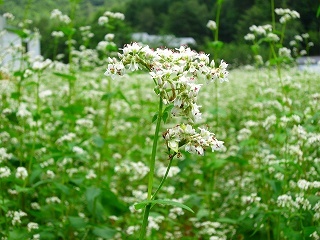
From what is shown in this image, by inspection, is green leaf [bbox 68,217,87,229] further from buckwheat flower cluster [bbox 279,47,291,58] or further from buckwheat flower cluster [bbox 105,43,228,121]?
buckwheat flower cluster [bbox 279,47,291,58]

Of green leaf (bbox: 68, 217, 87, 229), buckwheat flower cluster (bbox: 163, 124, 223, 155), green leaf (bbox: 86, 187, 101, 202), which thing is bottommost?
green leaf (bbox: 68, 217, 87, 229)

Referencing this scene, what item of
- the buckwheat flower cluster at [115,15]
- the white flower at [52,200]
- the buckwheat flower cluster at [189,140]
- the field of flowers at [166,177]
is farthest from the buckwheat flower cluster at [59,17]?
the buckwheat flower cluster at [189,140]

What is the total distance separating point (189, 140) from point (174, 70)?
27cm

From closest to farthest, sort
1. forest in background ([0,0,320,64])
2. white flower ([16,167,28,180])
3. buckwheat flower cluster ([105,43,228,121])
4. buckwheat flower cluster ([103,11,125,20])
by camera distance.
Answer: buckwheat flower cluster ([105,43,228,121]), white flower ([16,167,28,180]), buckwheat flower cluster ([103,11,125,20]), forest in background ([0,0,320,64])

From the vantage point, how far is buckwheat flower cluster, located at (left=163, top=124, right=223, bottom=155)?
6.18 ft

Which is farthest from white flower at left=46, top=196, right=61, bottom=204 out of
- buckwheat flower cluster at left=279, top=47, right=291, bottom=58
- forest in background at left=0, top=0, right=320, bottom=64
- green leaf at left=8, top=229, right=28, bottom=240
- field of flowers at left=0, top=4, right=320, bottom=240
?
forest in background at left=0, top=0, right=320, bottom=64

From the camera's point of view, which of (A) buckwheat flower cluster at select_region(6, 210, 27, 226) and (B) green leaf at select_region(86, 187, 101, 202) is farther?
(B) green leaf at select_region(86, 187, 101, 202)

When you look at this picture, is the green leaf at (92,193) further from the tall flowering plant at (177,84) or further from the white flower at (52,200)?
the tall flowering plant at (177,84)

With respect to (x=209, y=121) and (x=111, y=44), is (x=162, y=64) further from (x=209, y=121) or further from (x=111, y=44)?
(x=209, y=121)

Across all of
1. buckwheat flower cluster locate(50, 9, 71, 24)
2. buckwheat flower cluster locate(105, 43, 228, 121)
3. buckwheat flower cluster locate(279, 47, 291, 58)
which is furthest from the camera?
buckwheat flower cluster locate(50, 9, 71, 24)

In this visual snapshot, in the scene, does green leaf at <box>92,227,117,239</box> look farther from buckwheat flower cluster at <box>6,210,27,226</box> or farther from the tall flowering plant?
the tall flowering plant

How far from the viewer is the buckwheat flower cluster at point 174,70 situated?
1867mm

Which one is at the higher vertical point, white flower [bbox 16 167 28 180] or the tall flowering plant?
the tall flowering plant

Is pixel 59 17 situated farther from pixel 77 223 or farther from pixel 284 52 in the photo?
pixel 77 223
